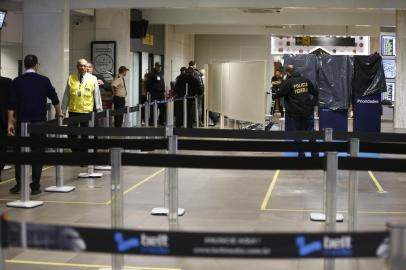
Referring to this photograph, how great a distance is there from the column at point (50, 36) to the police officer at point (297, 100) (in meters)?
5.71

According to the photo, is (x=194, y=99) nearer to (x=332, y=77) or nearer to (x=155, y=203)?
(x=332, y=77)

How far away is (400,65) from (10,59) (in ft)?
41.8

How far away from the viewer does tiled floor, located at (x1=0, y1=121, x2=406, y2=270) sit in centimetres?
643

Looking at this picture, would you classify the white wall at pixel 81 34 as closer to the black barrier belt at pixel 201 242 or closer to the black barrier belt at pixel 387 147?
the black barrier belt at pixel 387 147

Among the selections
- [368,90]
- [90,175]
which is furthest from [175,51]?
[90,175]

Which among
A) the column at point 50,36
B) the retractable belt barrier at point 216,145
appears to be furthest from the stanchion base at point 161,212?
the column at point 50,36

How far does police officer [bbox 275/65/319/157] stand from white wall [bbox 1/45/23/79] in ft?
41.8

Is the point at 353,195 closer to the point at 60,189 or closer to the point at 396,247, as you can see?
the point at 396,247

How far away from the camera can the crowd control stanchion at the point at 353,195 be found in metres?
6.75

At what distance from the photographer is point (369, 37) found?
33.1m

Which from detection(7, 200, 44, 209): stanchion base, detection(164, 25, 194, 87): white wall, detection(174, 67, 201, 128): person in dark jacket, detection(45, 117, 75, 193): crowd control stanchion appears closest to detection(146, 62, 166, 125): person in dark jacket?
detection(174, 67, 201, 128): person in dark jacket

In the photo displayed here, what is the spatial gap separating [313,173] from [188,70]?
841 cm

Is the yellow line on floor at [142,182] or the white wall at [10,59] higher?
the white wall at [10,59]

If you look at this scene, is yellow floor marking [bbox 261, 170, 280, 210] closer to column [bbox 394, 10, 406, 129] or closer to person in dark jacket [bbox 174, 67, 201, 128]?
person in dark jacket [bbox 174, 67, 201, 128]
